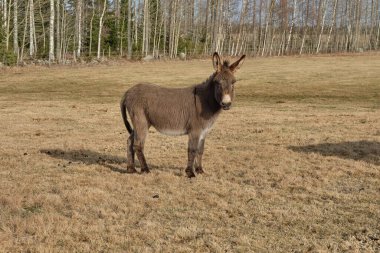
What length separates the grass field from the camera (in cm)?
589

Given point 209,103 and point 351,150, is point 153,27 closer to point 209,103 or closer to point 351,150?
point 351,150

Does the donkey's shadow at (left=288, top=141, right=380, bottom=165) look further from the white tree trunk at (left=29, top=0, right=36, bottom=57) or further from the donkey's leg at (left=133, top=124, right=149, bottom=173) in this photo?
the white tree trunk at (left=29, top=0, right=36, bottom=57)

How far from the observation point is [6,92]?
3098 centimetres

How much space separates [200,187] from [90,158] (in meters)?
4.09

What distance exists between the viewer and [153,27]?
7569cm

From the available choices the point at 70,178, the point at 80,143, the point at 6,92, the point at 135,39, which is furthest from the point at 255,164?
the point at 135,39

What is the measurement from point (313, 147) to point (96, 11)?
58.4m

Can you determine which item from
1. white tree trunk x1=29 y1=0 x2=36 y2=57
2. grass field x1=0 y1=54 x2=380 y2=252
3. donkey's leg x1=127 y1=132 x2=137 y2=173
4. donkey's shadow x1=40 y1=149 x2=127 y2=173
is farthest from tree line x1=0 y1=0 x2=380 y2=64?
donkey's leg x1=127 y1=132 x2=137 y2=173

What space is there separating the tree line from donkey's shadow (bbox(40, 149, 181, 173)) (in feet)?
109

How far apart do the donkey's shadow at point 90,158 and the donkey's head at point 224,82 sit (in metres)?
2.51

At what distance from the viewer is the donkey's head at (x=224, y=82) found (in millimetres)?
8548

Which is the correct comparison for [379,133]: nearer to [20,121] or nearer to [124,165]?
[124,165]

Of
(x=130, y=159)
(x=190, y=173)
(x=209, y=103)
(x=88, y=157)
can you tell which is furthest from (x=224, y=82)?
(x=88, y=157)

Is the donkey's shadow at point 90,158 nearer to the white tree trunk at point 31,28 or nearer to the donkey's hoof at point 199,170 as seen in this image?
the donkey's hoof at point 199,170
